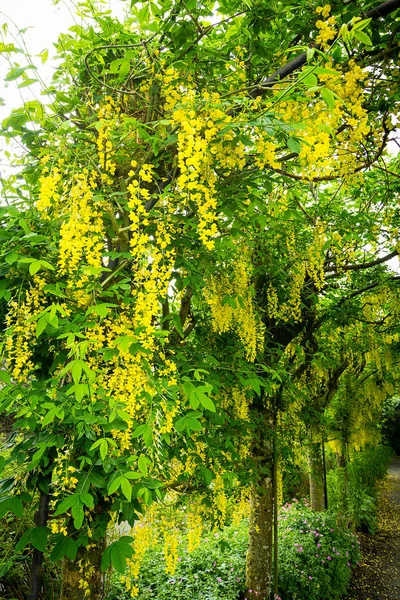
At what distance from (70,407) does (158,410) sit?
344 mm

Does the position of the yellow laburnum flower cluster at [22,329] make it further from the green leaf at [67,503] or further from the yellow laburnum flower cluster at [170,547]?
the yellow laburnum flower cluster at [170,547]

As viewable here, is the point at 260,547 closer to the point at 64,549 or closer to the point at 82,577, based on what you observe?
the point at 82,577

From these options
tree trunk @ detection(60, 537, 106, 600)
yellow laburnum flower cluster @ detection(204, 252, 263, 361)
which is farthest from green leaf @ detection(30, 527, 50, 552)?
yellow laburnum flower cluster @ detection(204, 252, 263, 361)

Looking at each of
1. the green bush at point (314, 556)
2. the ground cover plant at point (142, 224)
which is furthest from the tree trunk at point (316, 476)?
the ground cover plant at point (142, 224)

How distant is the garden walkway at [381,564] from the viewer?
5895mm

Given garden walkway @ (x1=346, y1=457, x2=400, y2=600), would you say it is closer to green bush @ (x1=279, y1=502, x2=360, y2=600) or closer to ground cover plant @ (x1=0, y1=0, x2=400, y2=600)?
green bush @ (x1=279, y1=502, x2=360, y2=600)

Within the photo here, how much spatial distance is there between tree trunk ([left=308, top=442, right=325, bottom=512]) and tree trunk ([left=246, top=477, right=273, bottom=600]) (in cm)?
298

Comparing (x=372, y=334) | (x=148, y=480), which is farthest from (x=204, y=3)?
(x=372, y=334)

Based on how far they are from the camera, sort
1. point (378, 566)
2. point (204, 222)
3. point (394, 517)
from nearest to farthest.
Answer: point (204, 222) → point (378, 566) → point (394, 517)

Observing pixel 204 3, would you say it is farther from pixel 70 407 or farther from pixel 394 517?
pixel 394 517

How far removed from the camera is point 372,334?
5.73 metres

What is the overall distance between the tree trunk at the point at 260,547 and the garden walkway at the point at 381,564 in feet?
7.29

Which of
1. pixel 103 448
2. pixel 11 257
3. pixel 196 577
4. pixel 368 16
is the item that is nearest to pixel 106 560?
pixel 103 448

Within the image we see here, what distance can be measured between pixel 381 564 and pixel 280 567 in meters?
3.12
